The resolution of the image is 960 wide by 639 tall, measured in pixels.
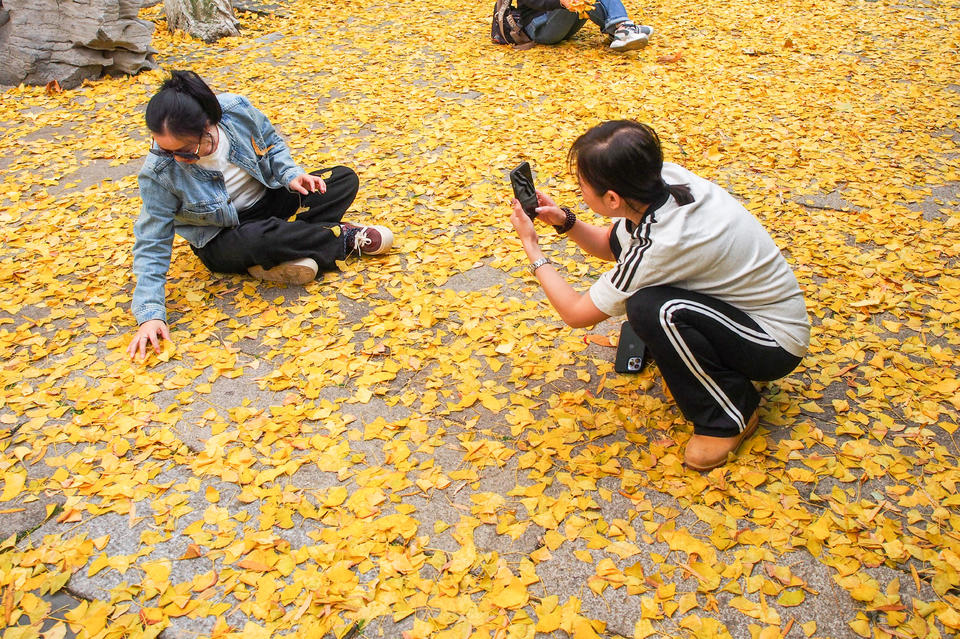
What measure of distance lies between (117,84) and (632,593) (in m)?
7.15

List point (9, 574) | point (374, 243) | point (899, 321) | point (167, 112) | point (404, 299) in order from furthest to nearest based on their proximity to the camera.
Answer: point (374, 243) → point (404, 299) → point (899, 321) → point (167, 112) → point (9, 574)

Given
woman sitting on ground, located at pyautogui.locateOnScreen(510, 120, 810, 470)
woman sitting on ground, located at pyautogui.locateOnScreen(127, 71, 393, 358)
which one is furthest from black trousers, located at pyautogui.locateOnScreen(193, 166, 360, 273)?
woman sitting on ground, located at pyautogui.locateOnScreen(510, 120, 810, 470)

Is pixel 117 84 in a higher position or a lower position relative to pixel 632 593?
higher

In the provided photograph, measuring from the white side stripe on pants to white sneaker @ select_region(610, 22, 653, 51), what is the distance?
5263mm

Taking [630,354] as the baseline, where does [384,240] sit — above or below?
above

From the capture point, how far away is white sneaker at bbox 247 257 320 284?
140 inches

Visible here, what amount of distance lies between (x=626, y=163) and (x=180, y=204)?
2291 mm

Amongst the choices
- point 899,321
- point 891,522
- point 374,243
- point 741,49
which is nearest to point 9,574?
point 374,243

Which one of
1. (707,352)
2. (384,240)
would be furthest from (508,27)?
(707,352)

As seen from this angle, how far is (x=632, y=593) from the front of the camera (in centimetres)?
209

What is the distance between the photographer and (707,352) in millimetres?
2299

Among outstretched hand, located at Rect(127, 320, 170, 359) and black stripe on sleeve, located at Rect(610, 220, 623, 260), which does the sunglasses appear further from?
black stripe on sleeve, located at Rect(610, 220, 623, 260)

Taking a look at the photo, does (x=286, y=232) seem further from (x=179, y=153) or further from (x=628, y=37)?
(x=628, y=37)

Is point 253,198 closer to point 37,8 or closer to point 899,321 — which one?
point 899,321
